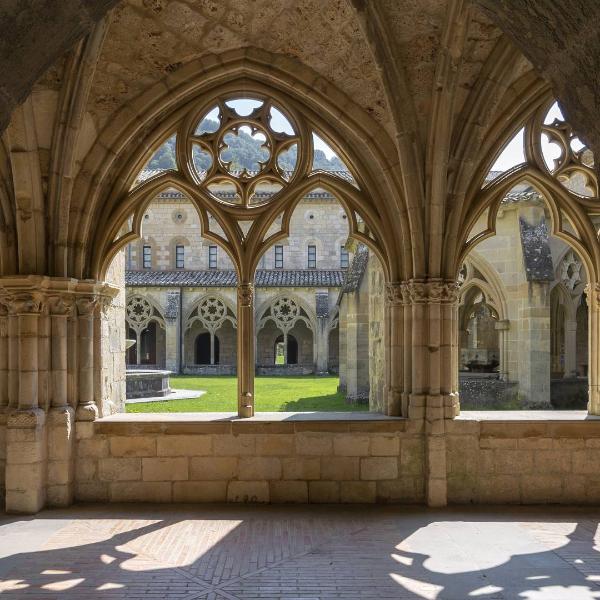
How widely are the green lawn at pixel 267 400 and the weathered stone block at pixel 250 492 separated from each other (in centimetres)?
525

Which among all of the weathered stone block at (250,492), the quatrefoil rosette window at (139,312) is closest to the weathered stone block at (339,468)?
the weathered stone block at (250,492)

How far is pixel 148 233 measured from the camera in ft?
80.1

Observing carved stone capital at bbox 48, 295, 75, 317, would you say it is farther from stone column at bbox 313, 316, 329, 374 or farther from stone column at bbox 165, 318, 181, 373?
stone column at bbox 313, 316, 329, 374

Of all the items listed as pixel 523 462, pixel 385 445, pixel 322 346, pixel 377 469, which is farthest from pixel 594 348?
pixel 322 346

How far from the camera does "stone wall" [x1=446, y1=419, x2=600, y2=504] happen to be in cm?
520

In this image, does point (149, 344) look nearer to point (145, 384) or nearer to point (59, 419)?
point (145, 384)

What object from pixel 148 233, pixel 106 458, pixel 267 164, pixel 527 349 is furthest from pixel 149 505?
pixel 148 233

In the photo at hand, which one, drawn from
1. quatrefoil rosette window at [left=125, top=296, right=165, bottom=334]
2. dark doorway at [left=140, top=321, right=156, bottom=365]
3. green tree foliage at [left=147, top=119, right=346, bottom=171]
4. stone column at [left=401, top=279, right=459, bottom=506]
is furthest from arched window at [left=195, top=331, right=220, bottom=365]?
green tree foliage at [left=147, top=119, right=346, bottom=171]

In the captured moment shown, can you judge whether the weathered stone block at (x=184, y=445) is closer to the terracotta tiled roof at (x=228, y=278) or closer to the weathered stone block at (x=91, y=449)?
the weathered stone block at (x=91, y=449)

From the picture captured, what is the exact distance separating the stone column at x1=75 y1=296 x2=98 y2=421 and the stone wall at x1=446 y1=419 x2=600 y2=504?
10.9ft

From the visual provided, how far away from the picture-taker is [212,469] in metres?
5.24

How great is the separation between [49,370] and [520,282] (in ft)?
30.2

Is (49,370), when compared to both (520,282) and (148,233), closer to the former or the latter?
(520,282)

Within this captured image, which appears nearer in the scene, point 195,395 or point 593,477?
point 593,477
